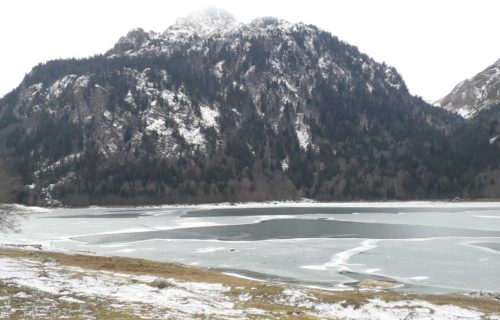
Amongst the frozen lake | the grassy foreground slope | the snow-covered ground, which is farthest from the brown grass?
the snow-covered ground

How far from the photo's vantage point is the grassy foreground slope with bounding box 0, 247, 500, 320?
80.3 ft

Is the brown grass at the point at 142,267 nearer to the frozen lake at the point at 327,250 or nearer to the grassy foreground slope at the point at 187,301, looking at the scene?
the grassy foreground slope at the point at 187,301

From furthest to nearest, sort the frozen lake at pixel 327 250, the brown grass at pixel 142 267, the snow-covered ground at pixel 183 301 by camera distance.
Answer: the frozen lake at pixel 327 250 < the brown grass at pixel 142 267 < the snow-covered ground at pixel 183 301

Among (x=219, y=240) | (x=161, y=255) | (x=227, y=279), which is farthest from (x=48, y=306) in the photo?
(x=219, y=240)

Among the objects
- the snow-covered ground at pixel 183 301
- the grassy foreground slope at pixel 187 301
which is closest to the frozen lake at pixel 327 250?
the grassy foreground slope at pixel 187 301

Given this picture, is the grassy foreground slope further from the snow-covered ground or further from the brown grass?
the brown grass

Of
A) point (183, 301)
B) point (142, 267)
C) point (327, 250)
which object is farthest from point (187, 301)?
point (327, 250)

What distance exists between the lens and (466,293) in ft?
116

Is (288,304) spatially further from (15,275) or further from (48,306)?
(15,275)

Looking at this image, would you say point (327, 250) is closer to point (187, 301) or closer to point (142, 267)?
point (142, 267)

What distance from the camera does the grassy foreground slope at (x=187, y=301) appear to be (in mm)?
24469

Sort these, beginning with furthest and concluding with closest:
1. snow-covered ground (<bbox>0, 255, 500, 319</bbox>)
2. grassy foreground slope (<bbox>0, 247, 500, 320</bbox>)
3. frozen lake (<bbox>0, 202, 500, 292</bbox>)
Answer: frozen lake (<bbox>0, 202, 500, 292</bbox>) < snow-covered ground (<bbox>0, 255, 500, 319</bbox>) < grassy foreground slope (<bbox>0, 247, 500, 320</bbox>)

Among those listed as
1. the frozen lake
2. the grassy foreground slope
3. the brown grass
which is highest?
the grassy foreground slope

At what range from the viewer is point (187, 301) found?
2872 centimetres
